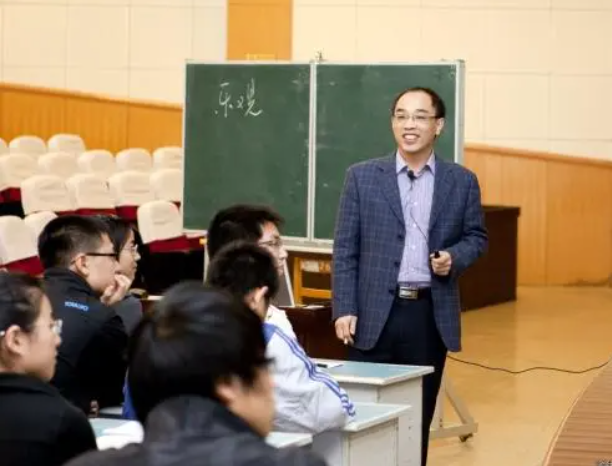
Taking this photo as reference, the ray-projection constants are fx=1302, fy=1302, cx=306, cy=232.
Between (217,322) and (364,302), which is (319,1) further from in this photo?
(217,322)

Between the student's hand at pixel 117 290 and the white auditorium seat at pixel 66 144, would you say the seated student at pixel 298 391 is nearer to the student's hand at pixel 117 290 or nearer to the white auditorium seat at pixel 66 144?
the student's hand at pixel 117 290

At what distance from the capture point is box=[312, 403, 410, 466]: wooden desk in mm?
3717

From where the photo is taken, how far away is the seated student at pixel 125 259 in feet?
15.2

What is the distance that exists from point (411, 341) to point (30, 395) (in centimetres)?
230

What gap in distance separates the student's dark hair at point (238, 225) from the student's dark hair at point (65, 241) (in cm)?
37

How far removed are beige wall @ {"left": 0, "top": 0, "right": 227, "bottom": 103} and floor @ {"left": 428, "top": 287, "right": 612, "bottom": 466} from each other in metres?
4.49

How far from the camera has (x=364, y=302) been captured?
15.1ft

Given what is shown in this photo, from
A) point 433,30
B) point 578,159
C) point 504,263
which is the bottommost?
point 504,263

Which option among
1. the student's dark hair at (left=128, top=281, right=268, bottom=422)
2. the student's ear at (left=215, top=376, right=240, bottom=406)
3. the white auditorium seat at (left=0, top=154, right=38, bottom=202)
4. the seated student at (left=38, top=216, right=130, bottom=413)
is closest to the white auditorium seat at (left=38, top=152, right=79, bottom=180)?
the white auditorium seat at (left=0, top=154, right=38, bottom=202)

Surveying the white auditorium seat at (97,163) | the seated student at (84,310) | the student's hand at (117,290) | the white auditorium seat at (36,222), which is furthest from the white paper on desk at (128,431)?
the white auditorium seat at (97,163)

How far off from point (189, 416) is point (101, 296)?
9.39 feet

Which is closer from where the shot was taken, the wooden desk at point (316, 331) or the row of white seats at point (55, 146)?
the wooden desk at point (316, 331)

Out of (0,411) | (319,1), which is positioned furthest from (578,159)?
(0,411)

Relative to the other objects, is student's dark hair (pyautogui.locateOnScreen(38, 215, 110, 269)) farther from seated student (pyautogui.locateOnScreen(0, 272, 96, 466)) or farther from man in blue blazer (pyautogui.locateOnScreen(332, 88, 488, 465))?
seated student (pyautogui.locateOnScreen(0, 272, 96, 466))
